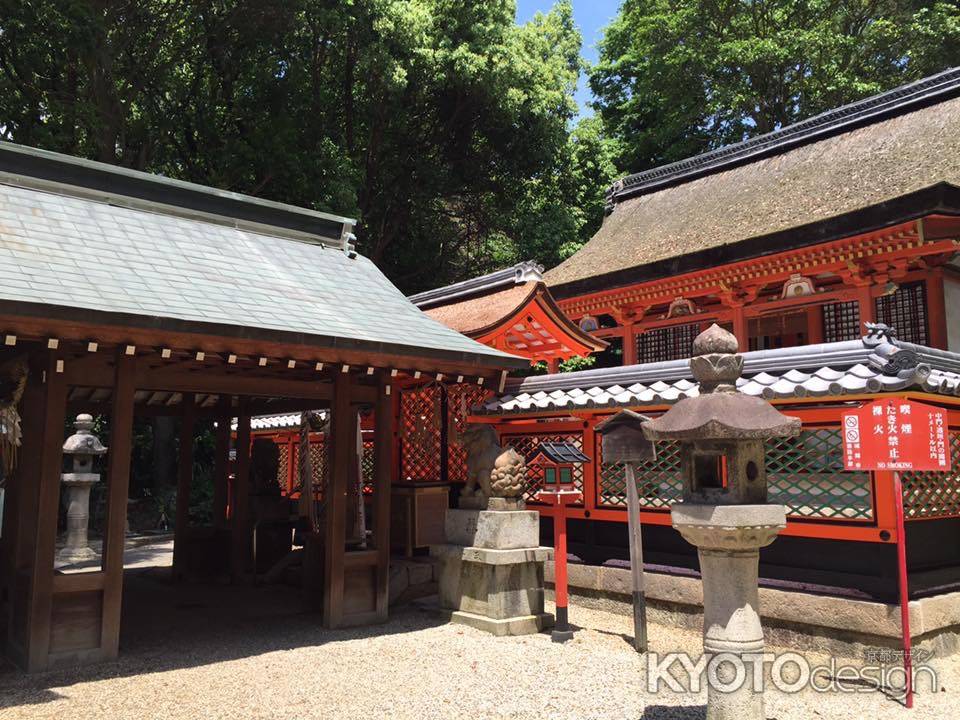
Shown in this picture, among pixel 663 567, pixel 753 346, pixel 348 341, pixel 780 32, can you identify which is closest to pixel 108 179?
pixel 348 341

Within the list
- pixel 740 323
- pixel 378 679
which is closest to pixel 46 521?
pixel 378 679

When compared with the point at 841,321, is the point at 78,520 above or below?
below

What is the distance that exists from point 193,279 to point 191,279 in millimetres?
26

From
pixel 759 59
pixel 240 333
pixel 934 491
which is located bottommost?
pixel 934 491

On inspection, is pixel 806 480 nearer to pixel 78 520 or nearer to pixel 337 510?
pixel 337 510

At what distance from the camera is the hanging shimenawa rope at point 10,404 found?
6.21 metres

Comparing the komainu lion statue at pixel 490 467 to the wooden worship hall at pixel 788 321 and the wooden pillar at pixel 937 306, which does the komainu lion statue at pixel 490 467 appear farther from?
the wooden pillar at pixel 937 306

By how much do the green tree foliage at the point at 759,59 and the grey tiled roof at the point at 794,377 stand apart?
17.7 meters

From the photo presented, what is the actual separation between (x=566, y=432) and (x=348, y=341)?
3331mm

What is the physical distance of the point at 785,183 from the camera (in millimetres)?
13625

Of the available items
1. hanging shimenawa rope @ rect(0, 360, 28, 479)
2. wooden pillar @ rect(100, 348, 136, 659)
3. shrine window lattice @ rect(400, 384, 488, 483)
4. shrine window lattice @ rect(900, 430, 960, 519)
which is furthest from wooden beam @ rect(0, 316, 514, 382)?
shrine window lattice @ rect(900, 430, 960, 519)

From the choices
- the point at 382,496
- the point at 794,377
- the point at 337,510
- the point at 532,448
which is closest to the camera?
the point at 794,377

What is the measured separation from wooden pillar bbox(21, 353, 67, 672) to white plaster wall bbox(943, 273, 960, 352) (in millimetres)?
11384

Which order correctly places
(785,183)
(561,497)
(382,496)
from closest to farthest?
(561,497) < (382,496) < (785,183)
